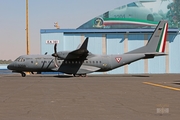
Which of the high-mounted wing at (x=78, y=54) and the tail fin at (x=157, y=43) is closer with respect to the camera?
the high-mounted wing at (x=78, y=54)

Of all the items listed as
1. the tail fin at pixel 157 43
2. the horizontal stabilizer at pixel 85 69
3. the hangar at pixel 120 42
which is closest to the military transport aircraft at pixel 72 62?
the horizontal stabilizer at pixel 85 69

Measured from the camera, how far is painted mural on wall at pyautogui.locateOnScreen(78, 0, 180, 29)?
67125mm

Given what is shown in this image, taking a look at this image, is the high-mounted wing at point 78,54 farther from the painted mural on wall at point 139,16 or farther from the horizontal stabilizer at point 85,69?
the painted mural on wall at point 139,16

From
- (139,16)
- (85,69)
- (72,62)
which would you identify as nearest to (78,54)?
(72,62)

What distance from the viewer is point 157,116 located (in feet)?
35.1

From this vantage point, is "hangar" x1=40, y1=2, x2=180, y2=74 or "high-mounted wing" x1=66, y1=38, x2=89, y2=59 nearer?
"high-mounted wing" x1=66, y1=38, x2=89, y2=59

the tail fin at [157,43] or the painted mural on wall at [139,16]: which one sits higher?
the painted mural on wall at [139,16]

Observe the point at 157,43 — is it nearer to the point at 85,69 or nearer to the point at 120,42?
the point at 85,69

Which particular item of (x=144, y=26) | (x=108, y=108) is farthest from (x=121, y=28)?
(x=108, y=108)

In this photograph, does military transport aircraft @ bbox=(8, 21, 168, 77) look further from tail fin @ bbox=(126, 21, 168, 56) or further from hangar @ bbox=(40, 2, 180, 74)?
hangar @ bbox=(40, 2, 180, 74)

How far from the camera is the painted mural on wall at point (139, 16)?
6712cm

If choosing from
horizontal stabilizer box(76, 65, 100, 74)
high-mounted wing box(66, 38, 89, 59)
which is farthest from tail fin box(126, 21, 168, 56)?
high-mounted wing box(66, 38, 89, 59)

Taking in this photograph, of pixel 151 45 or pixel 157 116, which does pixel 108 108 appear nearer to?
pixel 157 116

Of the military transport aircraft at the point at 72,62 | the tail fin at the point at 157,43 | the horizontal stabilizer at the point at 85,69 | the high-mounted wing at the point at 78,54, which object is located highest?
the tail fin at the point at 157,43
